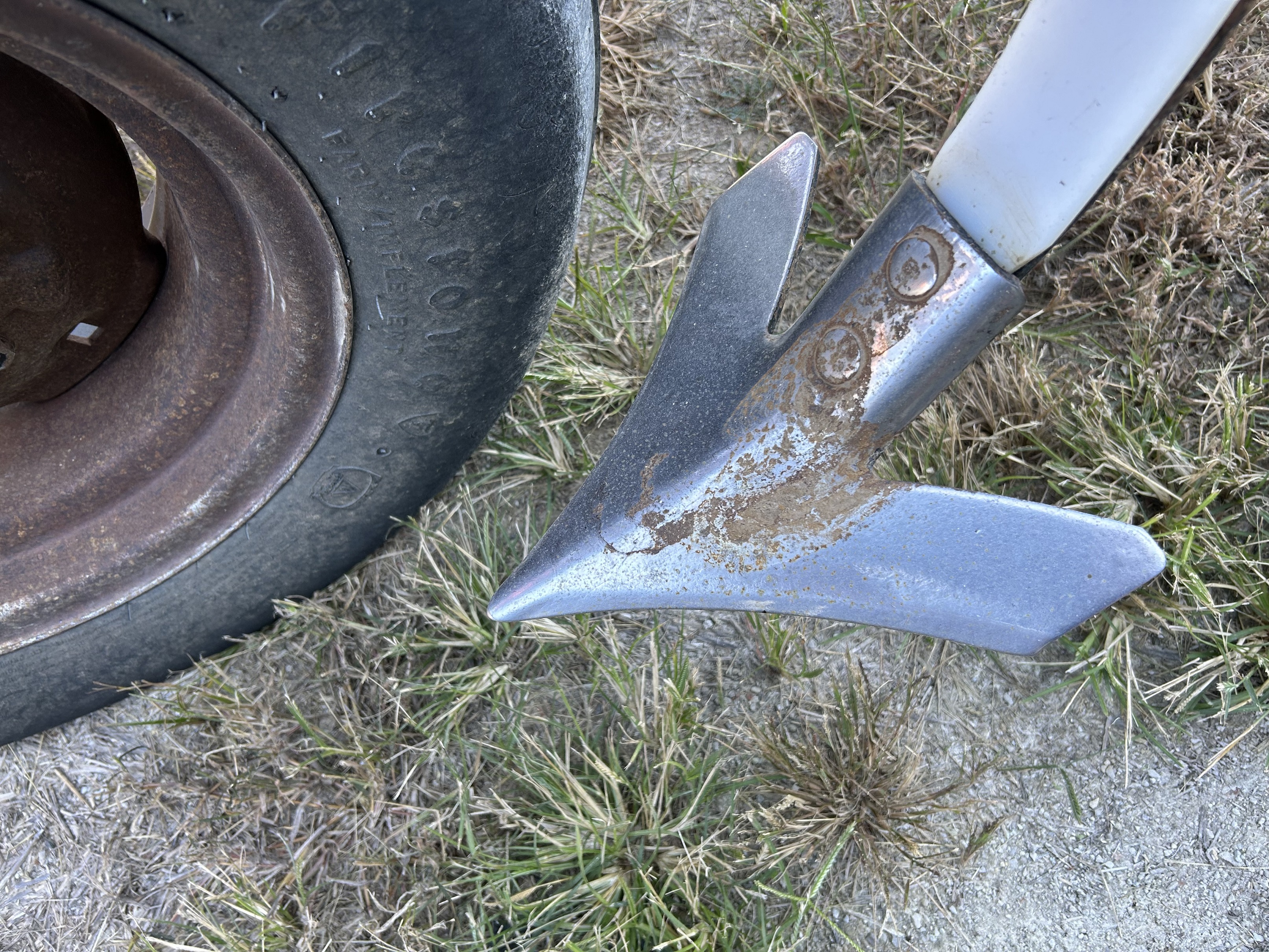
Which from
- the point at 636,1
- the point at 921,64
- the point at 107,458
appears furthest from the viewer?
the point at 636,1

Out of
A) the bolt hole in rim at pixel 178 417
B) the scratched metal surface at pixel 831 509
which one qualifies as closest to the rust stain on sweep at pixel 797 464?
the scratched metal surface at pixel 831 509

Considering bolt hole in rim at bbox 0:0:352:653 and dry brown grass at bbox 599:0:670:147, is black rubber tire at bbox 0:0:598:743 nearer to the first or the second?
bolt hole in rim at bbox 0:0:352:653

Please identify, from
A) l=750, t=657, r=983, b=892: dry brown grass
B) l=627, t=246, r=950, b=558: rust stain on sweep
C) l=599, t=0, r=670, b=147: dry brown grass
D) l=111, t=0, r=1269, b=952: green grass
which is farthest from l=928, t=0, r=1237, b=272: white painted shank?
l=599, t=0, r=670, b=147: dry brown grass

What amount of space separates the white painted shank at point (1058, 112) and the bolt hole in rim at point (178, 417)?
0.65m

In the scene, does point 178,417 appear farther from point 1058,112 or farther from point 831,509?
point 1058,112

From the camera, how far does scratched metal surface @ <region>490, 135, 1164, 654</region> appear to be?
999mm

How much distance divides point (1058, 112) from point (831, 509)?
464 mm

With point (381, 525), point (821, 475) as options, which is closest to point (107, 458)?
point (381, 525)

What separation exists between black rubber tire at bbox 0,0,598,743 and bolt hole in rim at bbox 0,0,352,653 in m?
0.03

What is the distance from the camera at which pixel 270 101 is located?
29.4 inches

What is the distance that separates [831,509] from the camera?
1061 millimetres

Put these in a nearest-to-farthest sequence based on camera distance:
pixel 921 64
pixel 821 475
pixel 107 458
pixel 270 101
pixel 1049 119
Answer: pixel 270 101
pixel 1049 119
pixel 821 475
pixel 107 458
pixel 921 64

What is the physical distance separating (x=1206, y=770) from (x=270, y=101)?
127 cm

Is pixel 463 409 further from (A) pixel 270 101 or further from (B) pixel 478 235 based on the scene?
(A) pixel 270 101
